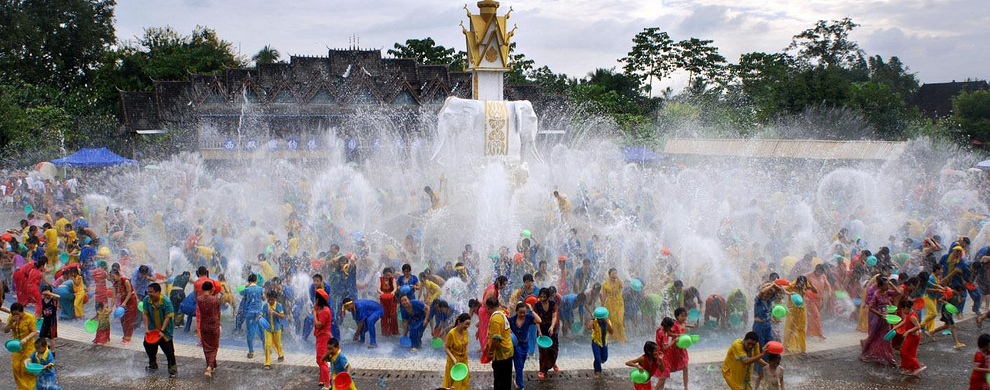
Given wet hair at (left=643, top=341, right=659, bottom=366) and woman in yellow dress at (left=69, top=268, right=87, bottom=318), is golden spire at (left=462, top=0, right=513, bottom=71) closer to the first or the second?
woman in yellow dress at (left=69, top=268, right=87, bottom=318)

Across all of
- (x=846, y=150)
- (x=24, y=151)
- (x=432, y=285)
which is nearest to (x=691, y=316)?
(x=432, y=285)

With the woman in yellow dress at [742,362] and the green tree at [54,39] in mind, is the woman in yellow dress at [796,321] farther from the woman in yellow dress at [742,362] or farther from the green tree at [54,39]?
the green tree at [54,39]

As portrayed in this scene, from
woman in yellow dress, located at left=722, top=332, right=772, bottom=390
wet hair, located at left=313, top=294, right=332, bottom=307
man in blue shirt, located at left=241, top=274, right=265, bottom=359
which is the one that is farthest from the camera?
man in blue shirt, located at left=241, top=274, right=265, bottom=359

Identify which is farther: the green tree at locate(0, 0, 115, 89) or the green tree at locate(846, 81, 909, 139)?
the green tree at locate(0, 0, 115, 89)

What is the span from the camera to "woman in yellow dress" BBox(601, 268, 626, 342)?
10.1m

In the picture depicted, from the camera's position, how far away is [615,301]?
10.2m

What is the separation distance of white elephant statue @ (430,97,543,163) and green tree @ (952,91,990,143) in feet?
94.5

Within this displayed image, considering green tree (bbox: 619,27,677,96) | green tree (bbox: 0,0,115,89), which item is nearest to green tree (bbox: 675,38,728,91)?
green tree (bbox: 619,27,677,96)

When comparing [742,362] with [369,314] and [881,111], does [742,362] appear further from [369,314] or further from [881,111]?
[881,111]

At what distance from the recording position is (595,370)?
8812mm

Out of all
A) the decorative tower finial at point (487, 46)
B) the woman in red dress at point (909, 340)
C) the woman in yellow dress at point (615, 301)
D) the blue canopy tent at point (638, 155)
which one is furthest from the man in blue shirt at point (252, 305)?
the blue canopy tent at point (638, 155)

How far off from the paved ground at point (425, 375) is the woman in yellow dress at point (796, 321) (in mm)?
206

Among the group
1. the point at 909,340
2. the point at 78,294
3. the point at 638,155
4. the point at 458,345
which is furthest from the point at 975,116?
the point at 78,294

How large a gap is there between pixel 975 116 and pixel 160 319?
38802mm
